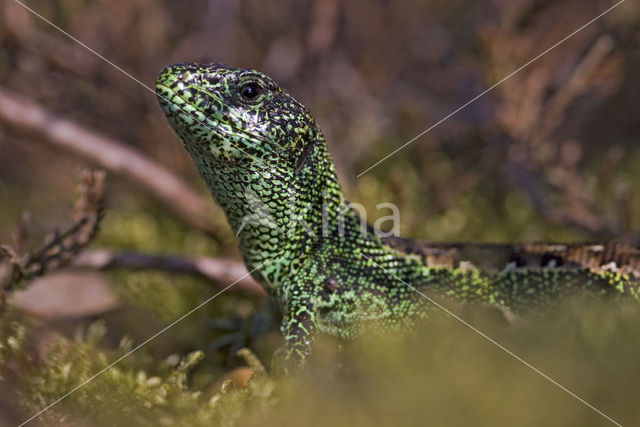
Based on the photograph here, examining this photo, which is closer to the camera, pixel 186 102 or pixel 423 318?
pixel 186 102

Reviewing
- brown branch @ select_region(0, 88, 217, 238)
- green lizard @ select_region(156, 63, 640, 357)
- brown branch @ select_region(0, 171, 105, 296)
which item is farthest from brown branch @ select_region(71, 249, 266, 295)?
brown branch @ select_region(0, 88, 217, 238)

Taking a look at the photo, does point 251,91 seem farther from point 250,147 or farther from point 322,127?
point 322,127

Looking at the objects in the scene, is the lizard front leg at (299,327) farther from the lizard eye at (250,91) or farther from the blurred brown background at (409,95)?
the blurred brown background at (409,95)

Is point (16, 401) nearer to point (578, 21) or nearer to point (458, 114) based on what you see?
point (458, 114)

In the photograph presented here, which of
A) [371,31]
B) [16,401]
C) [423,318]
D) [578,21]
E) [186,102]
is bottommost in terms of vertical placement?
[423,318]

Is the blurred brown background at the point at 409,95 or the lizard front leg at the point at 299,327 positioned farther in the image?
the blurred brown background at the point at 409,95

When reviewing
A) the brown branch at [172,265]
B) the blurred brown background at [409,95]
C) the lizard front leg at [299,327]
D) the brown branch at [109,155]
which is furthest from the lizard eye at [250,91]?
the brown branch at [109,155]

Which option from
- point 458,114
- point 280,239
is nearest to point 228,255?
point 280,239

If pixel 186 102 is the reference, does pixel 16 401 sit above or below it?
below
